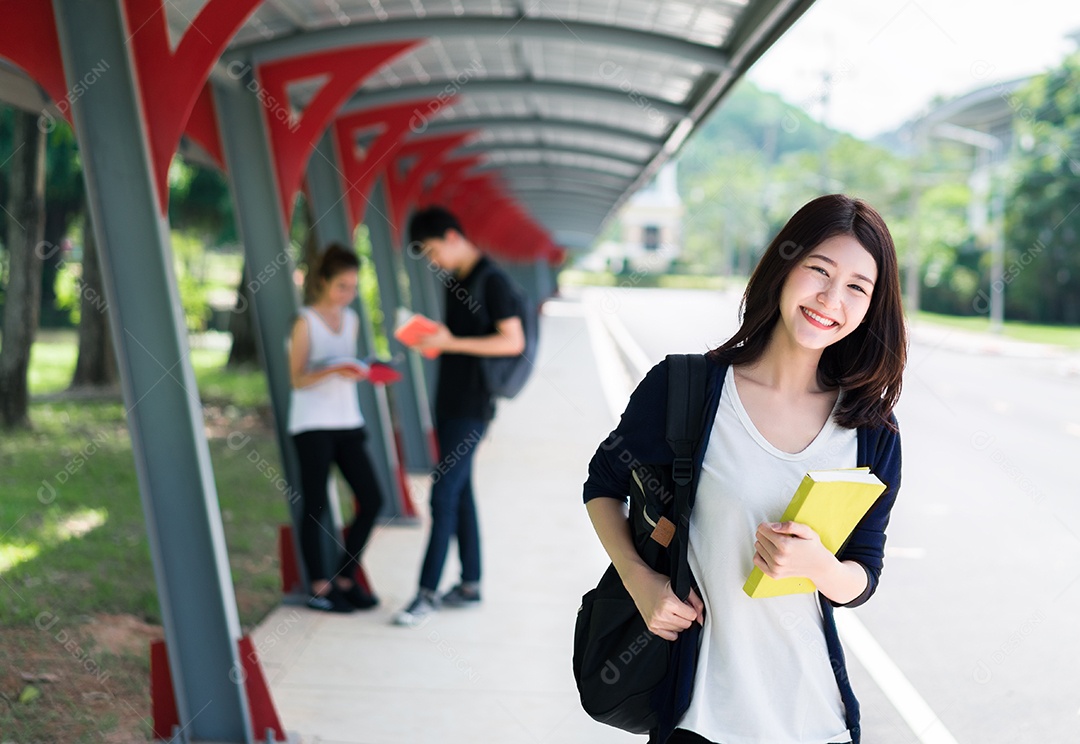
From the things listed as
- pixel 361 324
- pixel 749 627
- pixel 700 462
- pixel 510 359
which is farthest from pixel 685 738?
pixel 361 324

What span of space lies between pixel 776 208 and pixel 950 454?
76.4 meters

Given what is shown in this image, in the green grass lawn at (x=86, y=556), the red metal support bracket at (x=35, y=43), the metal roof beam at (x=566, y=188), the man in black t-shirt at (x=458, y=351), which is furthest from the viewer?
the metal roof beam at (x=566, y=188)

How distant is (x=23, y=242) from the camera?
980cm

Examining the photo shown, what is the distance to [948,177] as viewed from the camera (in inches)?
2488

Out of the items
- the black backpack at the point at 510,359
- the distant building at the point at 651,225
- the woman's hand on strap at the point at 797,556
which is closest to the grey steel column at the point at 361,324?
the black backpack at the point at 510,359

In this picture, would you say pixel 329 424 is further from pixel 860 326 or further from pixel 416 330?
pixel 860 326

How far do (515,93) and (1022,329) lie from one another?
110 feet

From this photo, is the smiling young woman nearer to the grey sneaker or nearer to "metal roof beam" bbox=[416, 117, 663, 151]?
the grey sneaker

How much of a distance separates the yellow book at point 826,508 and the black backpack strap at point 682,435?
0.41 feet

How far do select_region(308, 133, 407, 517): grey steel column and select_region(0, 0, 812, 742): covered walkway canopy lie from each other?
0.02 m

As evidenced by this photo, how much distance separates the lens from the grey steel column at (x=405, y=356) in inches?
376

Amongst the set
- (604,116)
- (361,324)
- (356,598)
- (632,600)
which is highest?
(604,116)

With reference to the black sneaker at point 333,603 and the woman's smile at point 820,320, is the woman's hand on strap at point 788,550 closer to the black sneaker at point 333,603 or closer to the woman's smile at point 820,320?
the woman's smile at point 820,320

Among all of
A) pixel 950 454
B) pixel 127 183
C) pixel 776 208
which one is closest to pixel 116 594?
pixel 127 183
